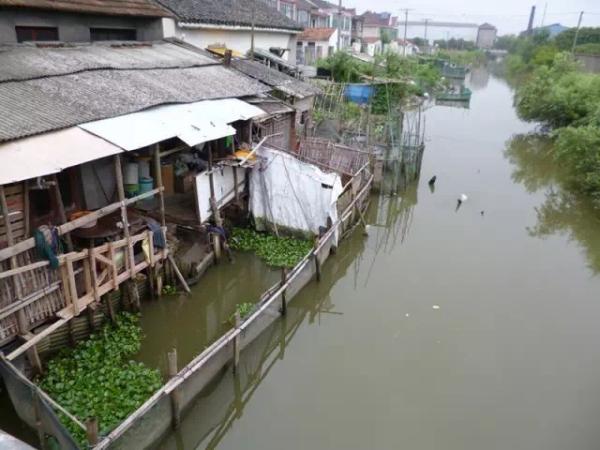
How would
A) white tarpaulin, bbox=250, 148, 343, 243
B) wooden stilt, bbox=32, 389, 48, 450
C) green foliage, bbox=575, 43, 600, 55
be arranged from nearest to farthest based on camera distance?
wooden stilt, bbox=32, 389, 48, 450, white tarpaulin, bbox=250, 148, 343, 243, green foliage, bbox=575, 43, 600, 55

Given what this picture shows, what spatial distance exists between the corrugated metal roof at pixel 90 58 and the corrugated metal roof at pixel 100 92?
0.07m

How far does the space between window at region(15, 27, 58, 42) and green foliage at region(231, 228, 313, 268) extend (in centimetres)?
606

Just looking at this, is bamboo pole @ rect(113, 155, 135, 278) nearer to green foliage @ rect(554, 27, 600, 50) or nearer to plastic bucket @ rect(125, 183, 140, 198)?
plastic bucket @ rect(125, 183, 140, 198)

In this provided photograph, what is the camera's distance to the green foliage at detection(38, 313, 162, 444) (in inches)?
245

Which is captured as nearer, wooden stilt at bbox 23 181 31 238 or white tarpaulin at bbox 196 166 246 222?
wooden stilt at bbox 23 181 31 238

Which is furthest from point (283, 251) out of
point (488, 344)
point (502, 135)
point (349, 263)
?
point (502, 135)

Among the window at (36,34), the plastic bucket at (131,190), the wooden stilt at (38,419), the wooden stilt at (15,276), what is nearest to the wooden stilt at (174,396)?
the wooden stilt at (38,419)

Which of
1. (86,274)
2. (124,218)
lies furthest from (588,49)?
(86,274)

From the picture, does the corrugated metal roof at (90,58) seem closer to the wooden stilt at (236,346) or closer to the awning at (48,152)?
the awning at (48,152)

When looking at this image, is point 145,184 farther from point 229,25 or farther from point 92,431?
point 229,25

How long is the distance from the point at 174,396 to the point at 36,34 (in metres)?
8.67

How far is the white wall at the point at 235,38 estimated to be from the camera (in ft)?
48.5

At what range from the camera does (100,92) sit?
311 inches

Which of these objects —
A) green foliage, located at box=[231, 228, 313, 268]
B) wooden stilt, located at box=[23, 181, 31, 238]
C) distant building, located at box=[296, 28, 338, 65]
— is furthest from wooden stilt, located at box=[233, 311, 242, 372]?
distant building, located at box=[296, 28, 338, 65]
